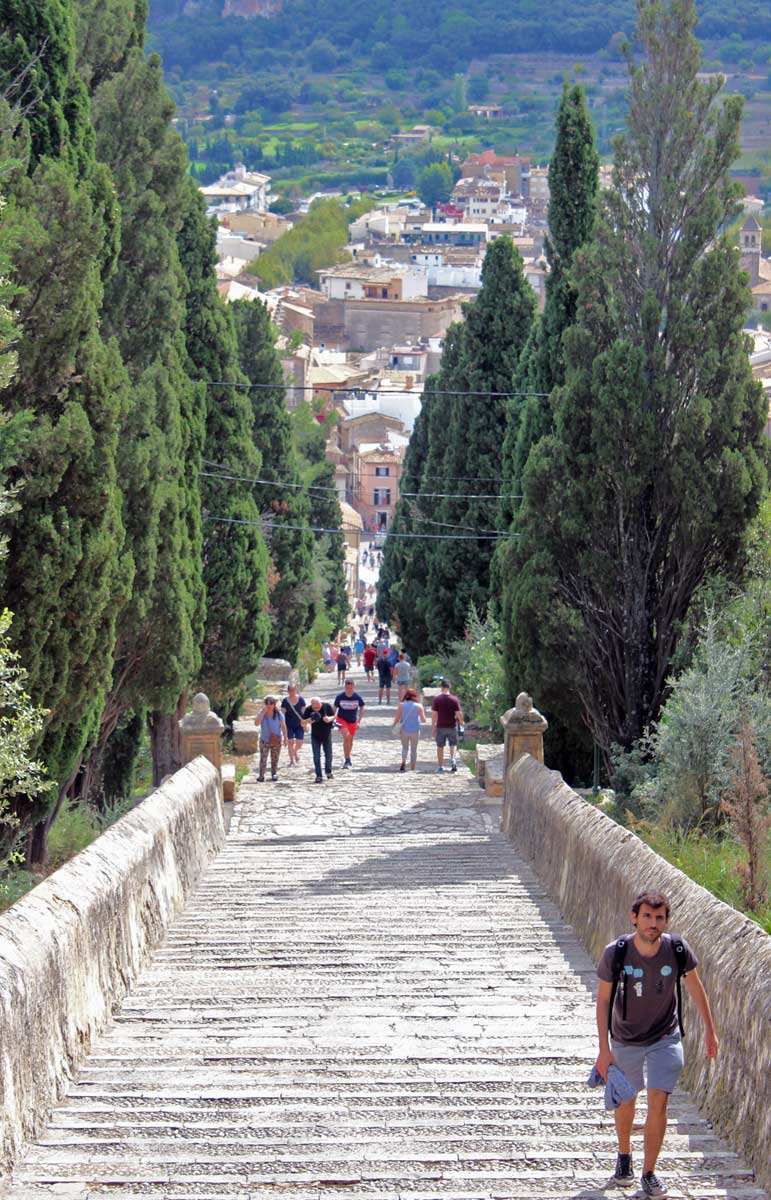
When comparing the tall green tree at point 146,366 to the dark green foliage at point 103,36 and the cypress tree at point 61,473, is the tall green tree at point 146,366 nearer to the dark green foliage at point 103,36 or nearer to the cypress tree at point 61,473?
the dark green foliage at point 103,36

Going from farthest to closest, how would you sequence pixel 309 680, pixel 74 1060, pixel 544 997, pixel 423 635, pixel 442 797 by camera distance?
pixel 309 680, pixel 423 635, pixel 442 797, pixel 544 997, pixel 74 1060

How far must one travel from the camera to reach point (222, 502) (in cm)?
2594

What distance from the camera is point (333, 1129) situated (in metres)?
7.14

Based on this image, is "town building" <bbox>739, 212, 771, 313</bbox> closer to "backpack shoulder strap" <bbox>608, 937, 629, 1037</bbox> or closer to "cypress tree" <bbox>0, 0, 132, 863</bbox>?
"cypress tree" <bbox>0, 0, 132, 863</bbox>

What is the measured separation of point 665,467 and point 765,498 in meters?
1.08

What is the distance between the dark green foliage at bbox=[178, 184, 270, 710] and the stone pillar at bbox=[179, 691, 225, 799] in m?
7.75

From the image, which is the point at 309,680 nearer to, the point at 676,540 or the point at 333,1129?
the point at 676,540

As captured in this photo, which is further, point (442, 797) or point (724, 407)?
point (442, 797)

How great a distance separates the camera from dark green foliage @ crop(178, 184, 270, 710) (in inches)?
994

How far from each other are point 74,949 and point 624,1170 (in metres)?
3.03

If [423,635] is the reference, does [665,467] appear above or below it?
above

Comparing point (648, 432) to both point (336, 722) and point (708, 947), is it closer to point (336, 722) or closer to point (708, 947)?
point (336, 722)

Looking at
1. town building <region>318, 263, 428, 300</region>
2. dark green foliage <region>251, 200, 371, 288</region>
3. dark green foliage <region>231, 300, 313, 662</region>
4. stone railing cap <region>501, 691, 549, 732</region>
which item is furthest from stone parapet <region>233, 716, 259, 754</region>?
dark green foliage <region>251, 200, 371, 288</region>

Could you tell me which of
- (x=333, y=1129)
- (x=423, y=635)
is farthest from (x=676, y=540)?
(x=423, y=635)
